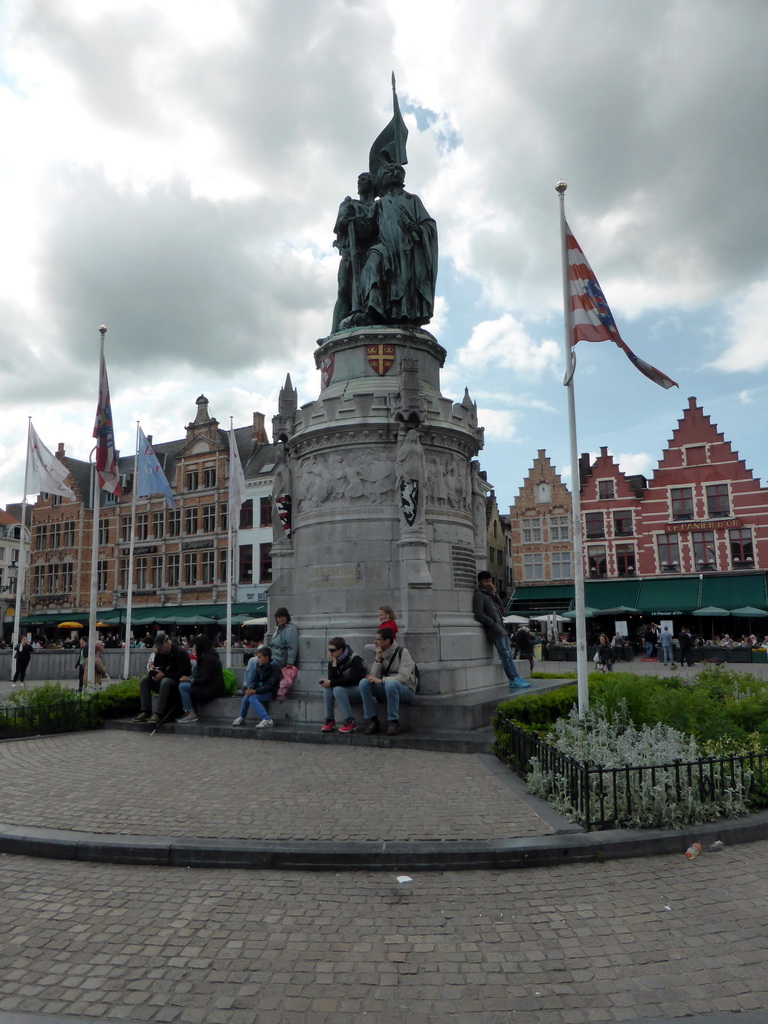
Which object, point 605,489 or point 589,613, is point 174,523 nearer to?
point 589,613

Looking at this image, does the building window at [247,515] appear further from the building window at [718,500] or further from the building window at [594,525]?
Result: the building window at [718,500]

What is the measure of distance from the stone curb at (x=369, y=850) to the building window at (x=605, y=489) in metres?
46.3

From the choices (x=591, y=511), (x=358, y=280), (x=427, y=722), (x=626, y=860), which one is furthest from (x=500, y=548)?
(x=626, y=860)

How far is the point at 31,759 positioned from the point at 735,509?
45.1 metres

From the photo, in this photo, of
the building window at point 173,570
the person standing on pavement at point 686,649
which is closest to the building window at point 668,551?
the person standing on pavement at point 686,649

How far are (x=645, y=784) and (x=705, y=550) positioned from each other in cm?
4342

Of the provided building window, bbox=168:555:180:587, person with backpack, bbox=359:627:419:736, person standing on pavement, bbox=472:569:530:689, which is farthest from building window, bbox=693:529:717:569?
person with backpack, bbox=359:627:419:736

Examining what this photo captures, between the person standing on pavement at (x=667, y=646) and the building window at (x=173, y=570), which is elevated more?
the building window at (x=173, y=570)

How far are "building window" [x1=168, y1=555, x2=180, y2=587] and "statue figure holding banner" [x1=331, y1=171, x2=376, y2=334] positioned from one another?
40557 millimetres

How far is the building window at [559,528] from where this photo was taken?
52.9 m

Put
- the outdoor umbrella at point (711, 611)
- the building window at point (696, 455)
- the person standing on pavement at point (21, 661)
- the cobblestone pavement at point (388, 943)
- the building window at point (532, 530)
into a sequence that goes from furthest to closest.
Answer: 1. the building window at point (532, 530)
2. the building window at point (696, 455)
3. the outdoor umbrella at point (711, 611)
4. the person standing on pavement at point (21, 661)
5. the cobblestone pavement at point (388, 943)

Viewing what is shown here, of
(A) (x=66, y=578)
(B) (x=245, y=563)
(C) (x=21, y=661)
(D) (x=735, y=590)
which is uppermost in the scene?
(B) (x=245, y=563)

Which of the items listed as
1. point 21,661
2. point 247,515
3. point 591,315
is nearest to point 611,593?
point 247,515

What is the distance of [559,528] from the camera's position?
53.3 meters
